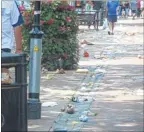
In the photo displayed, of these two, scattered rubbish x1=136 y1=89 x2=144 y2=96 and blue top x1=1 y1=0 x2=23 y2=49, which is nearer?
blue top x1=1 y1=0 x2=23 y2=49

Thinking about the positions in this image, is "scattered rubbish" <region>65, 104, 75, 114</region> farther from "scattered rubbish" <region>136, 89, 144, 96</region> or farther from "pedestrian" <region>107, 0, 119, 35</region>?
"pedestrian" <region>107, 0, 119, 35</region>

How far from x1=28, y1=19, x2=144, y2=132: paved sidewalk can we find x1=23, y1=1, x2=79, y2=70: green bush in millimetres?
453

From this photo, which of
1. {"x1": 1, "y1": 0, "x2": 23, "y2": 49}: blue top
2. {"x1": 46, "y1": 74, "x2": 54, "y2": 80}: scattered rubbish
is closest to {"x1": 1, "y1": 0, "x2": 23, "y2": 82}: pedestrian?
{"x1": 1, "y1": 0, "x2": 23, "y2": 49}: blue top

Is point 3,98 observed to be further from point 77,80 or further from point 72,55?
point 72,55

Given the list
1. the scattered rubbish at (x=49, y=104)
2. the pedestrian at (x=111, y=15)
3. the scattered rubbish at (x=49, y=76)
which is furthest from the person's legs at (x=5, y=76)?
the pedestrian at (x=111, y=15)

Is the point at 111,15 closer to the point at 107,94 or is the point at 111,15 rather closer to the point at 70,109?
the point at 107,94

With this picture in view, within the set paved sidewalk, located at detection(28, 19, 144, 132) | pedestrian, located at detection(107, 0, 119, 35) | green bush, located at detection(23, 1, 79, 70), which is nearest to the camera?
paved sidewalk, located at detection(28, 19, 144, 132)

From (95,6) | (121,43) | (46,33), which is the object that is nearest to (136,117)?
(46,33)

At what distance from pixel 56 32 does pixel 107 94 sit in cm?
294

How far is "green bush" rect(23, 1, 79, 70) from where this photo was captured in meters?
12.4

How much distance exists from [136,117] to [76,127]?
3.83ft

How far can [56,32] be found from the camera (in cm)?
1258

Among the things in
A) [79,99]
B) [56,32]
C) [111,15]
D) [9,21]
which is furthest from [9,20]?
[111,15]

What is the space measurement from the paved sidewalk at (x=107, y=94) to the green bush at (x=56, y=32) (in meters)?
0.45
